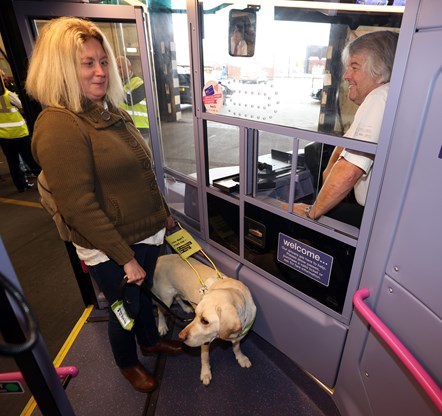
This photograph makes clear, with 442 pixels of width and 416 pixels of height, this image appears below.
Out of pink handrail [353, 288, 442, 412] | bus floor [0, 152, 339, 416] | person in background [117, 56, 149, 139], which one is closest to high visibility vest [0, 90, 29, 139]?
person in background [117, 56, 149, 139]

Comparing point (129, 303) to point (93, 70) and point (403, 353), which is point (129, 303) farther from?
point (403, 353)

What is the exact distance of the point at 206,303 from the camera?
1730 millimetres

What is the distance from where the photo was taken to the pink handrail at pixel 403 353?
99cm

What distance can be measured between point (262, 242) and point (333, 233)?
0.55m

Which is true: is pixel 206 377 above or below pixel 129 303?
below

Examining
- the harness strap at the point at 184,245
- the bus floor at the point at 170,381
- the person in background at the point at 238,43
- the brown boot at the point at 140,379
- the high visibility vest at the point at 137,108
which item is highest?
the person in background at the point at 238,43

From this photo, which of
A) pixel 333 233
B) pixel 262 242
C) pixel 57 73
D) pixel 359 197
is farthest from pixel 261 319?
pixel 57 73

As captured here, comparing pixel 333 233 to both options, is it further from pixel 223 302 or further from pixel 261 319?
pixel 261 319

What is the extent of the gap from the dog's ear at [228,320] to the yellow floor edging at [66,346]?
130 centimetres

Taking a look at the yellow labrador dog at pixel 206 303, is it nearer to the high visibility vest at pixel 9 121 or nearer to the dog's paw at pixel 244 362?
the dog's paw at pixel 244 362

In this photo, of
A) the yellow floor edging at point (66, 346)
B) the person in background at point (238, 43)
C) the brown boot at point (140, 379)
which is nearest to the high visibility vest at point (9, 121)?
the yellow floor edging at point (66, 346)

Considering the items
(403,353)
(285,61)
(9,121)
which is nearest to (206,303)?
(403,353)

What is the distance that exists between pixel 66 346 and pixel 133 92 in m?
2.16

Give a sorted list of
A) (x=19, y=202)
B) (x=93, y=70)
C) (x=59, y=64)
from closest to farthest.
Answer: (x=59, y=64)
(x=93, y=70)
(x=19, y=202)
